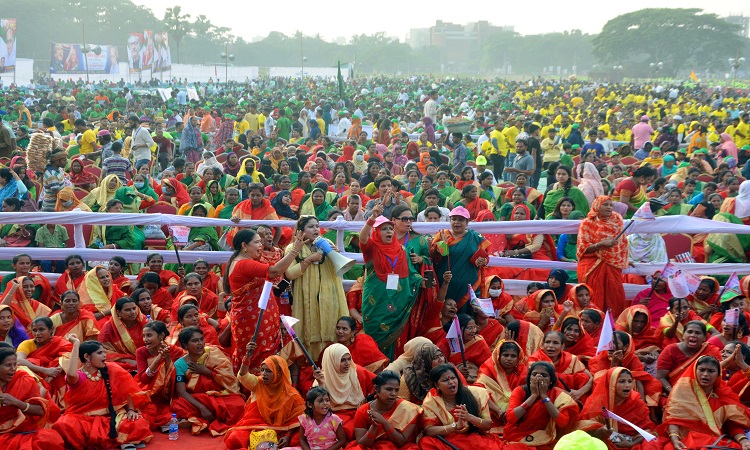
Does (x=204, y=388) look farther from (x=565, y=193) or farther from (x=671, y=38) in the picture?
(x=671, y=38)

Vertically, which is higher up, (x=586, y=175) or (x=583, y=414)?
(x=586, y=175)

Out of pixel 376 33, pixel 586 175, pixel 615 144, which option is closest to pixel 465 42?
pixel 376 33

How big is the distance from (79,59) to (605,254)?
50796mm

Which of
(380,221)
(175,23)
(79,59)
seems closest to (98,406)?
(380,221)

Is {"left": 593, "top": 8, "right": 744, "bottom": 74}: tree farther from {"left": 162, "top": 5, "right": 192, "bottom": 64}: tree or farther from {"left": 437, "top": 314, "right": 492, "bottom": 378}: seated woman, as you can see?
{"left": 437, "top": 314, "right": 492, "bottom": 378}: seated woman

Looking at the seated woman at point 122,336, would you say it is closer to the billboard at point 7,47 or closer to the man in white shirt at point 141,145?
the man in white shirt at point 141,145

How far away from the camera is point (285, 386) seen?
5.48 m

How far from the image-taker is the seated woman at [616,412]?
16.7 ft

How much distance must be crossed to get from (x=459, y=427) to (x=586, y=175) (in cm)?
557

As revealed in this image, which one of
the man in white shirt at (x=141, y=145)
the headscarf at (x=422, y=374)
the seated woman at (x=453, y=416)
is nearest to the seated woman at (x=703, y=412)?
the seated woman at (x=453, y=416)

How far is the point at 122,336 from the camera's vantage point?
6.25 m

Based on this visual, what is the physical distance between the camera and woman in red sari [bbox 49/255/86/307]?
7.15 meters

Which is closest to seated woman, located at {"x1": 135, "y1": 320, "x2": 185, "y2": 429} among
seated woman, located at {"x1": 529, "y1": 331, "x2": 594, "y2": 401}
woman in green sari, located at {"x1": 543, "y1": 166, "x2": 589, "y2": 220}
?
seated woman, located at {"x1": 529, "y1": 331, "x2": 594, "y2": 401}

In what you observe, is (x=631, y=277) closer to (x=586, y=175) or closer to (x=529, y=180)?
(x=586, y=175)
